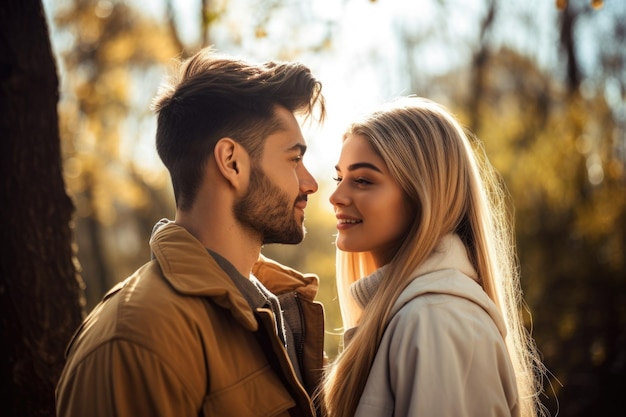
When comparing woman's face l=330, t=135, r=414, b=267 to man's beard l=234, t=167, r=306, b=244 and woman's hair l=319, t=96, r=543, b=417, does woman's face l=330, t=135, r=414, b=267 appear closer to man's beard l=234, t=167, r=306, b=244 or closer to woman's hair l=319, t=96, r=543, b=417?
woman's hair l=319, t=96, r=543, b=417

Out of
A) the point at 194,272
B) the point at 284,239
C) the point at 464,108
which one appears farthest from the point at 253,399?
the point at 464,108

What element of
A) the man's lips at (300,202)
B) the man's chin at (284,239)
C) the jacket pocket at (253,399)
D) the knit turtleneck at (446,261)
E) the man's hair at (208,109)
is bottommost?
the jacket pocket at (253,399)

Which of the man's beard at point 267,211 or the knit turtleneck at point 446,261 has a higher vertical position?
the man's beard at point 267,211

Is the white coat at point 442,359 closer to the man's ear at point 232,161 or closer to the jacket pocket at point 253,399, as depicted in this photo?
the jacket pocket at point 253,399

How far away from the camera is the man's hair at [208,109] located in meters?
2.88

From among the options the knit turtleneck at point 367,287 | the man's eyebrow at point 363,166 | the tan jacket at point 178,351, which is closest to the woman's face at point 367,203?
the man's eyebrow at point 363,166

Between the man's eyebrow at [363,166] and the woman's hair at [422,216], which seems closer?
the woman's hair at [422,216]

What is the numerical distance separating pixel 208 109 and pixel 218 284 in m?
0.89

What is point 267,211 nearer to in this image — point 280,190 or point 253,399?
point 280,190

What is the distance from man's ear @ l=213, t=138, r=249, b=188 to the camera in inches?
112

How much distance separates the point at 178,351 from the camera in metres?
2.24

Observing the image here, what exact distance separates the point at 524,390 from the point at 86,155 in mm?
11584

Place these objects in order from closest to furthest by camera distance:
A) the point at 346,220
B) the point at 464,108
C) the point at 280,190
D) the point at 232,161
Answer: the point at 232,161 < the point at 280,190 < the point at 346,220 < the point at 464,108

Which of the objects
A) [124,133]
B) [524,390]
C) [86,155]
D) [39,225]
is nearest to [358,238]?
[524,390]
